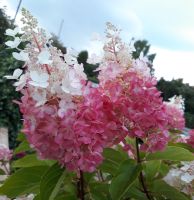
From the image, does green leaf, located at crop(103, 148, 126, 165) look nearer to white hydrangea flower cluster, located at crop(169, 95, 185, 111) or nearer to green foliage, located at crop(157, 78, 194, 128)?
white hydrangea flower cluster, located at crop(169, 95, 185, 111)

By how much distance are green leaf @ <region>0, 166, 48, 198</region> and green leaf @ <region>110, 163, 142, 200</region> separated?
187 millimetres

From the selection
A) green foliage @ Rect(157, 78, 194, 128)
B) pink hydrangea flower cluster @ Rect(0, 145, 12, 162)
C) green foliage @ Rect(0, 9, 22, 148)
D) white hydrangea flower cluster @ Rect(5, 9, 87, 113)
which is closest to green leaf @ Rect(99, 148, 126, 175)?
white hydrangea flower cluster @ Rect(5, 9, 87, 113)

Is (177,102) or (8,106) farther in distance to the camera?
(8,106)

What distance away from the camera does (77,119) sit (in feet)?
2.75

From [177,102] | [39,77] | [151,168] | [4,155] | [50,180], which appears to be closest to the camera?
[39,77]

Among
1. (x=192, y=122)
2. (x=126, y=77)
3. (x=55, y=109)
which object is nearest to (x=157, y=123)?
(x=126, y=77)

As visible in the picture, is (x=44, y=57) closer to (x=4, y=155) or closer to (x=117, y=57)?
(x=117, y=57)

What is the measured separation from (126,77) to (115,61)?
5 cm

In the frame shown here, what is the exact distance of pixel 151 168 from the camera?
1.14 m

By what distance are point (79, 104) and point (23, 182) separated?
11.1 inches

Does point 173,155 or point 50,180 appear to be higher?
point 173,155

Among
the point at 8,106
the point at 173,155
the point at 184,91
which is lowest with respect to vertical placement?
the point at 173,155

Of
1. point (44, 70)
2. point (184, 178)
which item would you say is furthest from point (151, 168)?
point (44, 70)

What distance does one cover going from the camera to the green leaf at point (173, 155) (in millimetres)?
1023
